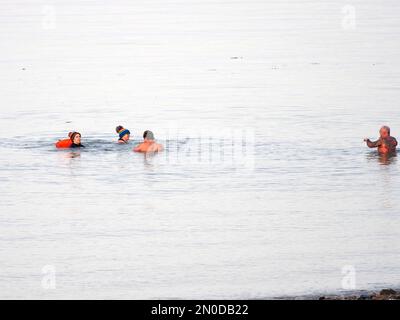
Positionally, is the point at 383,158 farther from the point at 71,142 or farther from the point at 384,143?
the point at 71,142

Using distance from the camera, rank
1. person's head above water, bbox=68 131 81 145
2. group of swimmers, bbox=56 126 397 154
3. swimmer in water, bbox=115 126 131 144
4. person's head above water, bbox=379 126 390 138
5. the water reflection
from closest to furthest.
→ the water reflection, person's head above water, bbox=379 126 390 138, group of swimmers, bbox=56 126 397 154, person's head above water, bbox=68 131 81 145, swimmer in water, bbox=115 126 131 144

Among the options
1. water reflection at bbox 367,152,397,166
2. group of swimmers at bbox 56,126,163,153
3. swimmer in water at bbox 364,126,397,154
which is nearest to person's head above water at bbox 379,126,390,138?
swimmer in water at bbox 364,126,397,154

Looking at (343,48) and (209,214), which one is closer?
(209,214)

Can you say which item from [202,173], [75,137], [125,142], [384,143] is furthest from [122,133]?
[384,143]

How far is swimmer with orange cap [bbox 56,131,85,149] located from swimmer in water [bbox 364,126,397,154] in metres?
6.60

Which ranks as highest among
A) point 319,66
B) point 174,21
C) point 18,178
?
point 174,21

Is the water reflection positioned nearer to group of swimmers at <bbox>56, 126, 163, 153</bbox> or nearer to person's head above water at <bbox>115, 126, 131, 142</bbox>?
group of swimmers at <bbox>56, 126, 163, 153</bbox>

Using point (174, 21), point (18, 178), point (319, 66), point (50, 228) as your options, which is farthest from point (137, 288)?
point (174, 21)

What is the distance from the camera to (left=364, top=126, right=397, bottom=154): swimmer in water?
2336cm

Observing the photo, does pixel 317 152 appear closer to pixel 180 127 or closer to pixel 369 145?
pixel 369 145

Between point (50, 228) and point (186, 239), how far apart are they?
2.42 metres
